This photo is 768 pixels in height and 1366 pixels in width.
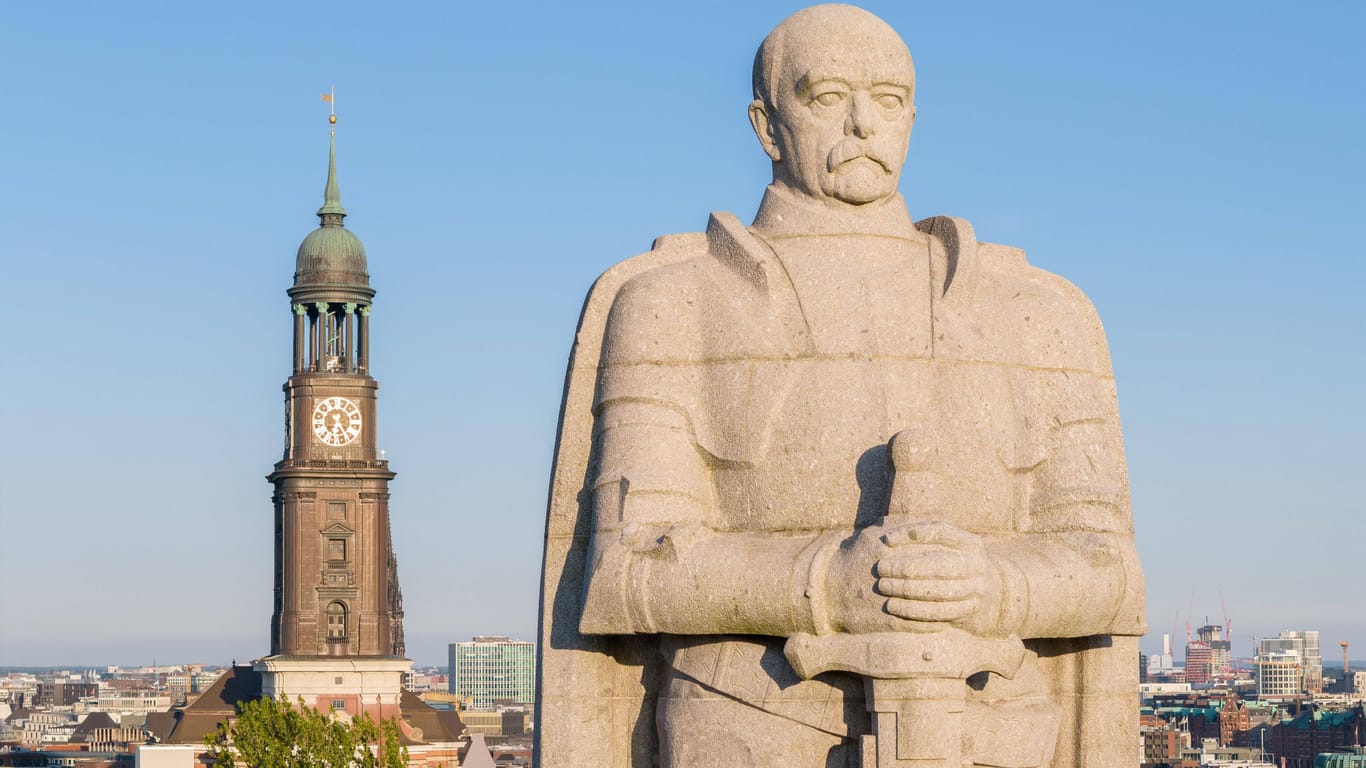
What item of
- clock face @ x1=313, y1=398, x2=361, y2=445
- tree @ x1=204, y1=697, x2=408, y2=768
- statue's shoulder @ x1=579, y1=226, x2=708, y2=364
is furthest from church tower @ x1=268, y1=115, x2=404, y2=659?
statue's shoulder @ x1=579, y1=226, x2=708, y2=364

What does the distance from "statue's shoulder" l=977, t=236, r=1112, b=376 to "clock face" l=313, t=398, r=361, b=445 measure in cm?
11015

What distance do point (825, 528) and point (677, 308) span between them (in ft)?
3.77

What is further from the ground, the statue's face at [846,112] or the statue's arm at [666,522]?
the statue's face at [846,112]

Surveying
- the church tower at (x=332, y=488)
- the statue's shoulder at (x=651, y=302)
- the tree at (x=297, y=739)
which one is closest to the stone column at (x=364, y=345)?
the church tower at (x=332, y=488)

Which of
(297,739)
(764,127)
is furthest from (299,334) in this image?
(764,127)

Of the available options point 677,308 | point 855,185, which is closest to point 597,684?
point 677,308

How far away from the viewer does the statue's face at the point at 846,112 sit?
10883mm

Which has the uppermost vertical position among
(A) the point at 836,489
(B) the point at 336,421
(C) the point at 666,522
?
(B) the point at 336,421

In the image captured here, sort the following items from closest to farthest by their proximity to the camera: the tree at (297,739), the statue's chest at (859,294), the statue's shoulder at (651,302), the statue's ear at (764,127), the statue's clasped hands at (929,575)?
the statue's clasped hands at (929,575) → the statue's chest at (859,294) → the statue's shoulder at (651,302) → the statue's ear at (764,127) → the tree at (297,739)

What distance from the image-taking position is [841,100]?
431 inches

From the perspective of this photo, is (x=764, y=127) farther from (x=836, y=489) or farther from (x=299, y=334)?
(x=299, y=334)

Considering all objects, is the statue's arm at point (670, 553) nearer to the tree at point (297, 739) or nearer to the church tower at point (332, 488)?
the tree at point (297, 739)

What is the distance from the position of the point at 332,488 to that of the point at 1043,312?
11160cm

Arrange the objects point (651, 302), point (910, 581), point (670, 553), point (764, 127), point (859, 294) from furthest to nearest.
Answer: point (764, 127), point (651, 302), point (859, 294), point (670, 553), point (910, 581)
